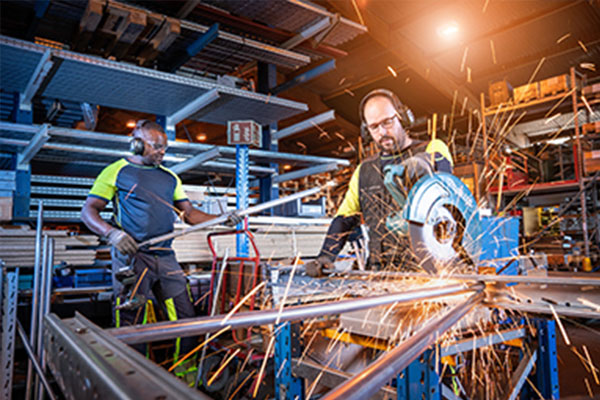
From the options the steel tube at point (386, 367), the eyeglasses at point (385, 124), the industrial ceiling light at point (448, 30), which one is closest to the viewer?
the steel tube at point (386, 367)

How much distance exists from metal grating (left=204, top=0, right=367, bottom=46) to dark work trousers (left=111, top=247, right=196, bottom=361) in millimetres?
2750

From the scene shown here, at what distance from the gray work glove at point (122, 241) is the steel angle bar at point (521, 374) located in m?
2.46

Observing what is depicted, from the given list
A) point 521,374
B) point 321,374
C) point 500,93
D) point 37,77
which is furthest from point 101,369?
point 500,93

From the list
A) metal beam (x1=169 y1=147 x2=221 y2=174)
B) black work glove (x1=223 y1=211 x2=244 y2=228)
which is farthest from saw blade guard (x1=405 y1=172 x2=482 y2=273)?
metal beam (x1=169 y1=147 x2=221 y2=174)

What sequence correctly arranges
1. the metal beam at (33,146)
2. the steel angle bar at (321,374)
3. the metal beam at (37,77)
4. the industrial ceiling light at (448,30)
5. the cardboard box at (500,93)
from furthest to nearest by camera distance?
the cardboard box at (500,93), the industrial ceiling light at (448,30), the metal beam at (33,146), the metal beam at (37,77), the steel angle bar at (321,374)

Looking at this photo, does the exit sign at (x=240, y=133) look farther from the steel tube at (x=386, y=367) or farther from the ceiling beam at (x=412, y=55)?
the steel tube at (x=386, y=367)

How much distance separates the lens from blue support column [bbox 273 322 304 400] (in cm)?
217

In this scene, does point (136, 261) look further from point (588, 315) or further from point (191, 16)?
point (191, 16)

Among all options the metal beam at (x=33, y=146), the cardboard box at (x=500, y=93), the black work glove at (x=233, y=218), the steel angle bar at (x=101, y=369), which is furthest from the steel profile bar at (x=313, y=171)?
the steel angle bar at (x=101, y=369)

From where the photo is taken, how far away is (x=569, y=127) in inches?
444

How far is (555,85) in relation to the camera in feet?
23.0

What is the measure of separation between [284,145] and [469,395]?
416 inches

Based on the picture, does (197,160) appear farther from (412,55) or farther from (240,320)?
(412,55)

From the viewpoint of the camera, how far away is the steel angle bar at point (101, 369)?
1.70 feet
